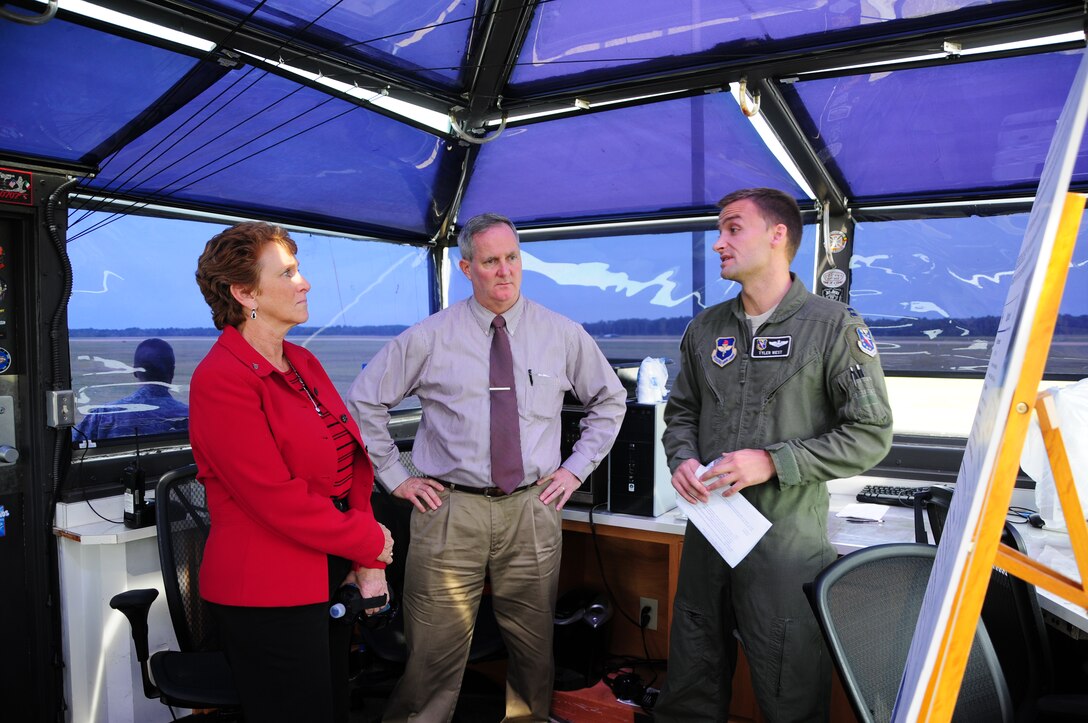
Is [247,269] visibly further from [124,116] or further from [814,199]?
[814,199]

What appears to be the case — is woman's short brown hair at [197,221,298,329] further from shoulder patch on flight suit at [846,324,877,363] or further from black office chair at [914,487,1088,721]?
black office chair at [914,487,1088,721]

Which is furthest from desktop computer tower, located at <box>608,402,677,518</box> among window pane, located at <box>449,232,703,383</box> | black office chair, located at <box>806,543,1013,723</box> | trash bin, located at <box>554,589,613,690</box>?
black office chair, located at <box>806,543,1013,723</box>


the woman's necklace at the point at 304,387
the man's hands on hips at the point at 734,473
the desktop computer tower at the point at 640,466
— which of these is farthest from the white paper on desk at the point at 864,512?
the woman's necklace at the point at 304,387

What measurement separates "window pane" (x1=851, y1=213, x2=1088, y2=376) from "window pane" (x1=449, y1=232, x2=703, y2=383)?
2.57ft

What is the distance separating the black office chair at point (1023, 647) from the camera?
164 cm

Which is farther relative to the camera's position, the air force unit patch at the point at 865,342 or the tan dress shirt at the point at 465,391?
the tan dress shirt at the point at 465,391

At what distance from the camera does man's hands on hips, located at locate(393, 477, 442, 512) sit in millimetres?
2363

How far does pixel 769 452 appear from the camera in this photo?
1857mm

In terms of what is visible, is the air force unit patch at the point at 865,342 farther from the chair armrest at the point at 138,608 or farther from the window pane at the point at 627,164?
the chair armrest at the point at 138,608

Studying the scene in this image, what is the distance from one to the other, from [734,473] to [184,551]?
1623 mm

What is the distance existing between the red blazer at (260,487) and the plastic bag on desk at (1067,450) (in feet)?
6.03

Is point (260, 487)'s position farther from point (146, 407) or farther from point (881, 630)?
point (146, 407)

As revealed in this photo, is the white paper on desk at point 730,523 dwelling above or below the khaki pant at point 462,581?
above

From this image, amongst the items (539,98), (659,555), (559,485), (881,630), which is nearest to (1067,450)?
(881,630)
